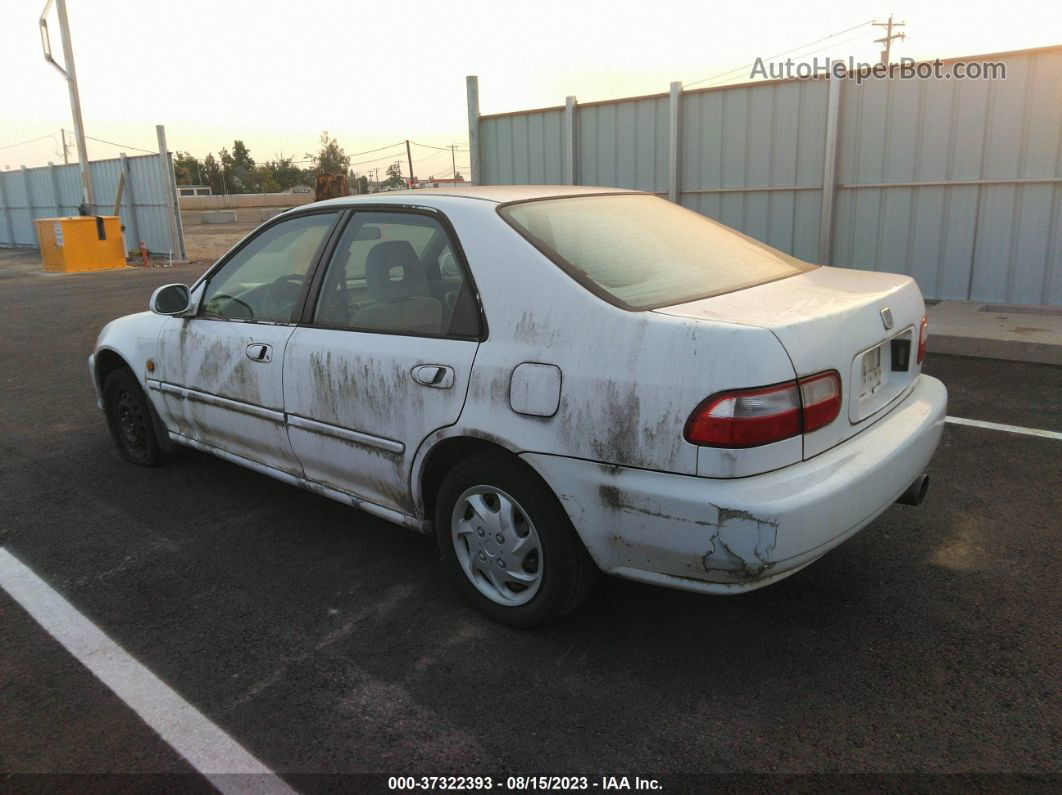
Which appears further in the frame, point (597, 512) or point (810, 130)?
point (810, 130)

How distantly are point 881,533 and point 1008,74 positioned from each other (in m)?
7.55

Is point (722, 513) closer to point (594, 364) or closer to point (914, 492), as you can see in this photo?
point (594, 364)

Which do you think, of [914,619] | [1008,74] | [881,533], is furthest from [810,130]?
[914,619]

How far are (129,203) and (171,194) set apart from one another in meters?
2.76

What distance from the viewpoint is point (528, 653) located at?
9.43 feet

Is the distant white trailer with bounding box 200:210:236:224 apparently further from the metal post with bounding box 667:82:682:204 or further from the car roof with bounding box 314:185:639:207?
the car roof with bounding box 314:185:639:207

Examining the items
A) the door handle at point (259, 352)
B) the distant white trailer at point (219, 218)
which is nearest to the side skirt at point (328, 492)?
the door handle at point (259, 352)

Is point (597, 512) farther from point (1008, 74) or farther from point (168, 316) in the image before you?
point (1008, 74)

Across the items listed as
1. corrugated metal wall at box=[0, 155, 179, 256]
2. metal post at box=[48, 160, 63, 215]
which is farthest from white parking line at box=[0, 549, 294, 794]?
metal post at box=[48, 160, 63, 215]

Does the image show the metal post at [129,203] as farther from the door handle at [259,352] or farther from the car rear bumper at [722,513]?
→ the car rear bumper at [722,513]

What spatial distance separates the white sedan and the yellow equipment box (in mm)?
17994

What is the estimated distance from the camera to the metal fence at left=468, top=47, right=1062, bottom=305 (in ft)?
29.7

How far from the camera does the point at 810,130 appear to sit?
1042 centimetres

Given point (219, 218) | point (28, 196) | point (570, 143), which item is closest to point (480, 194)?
point (570, 143)
